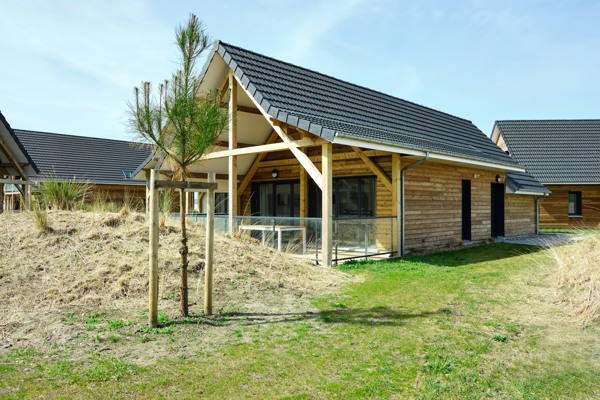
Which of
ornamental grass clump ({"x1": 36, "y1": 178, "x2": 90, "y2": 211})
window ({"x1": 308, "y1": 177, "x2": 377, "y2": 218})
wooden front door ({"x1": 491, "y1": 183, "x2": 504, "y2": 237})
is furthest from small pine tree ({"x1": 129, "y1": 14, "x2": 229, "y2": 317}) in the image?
wooden front door ({"x1": 491, "y1": 183, "x2": 504, "y2": 237})

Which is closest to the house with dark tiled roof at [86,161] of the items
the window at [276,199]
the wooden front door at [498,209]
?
the window at [276,199]

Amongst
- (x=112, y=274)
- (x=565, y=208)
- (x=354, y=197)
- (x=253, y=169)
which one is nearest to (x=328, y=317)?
(x=112, y=274)

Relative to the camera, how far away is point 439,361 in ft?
13.9

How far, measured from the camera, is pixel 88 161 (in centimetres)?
2425

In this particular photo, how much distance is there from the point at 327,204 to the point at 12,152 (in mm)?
11833

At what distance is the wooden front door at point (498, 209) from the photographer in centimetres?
1777

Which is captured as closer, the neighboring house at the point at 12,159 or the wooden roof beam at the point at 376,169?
the wooden roof beam at the point at 376,169

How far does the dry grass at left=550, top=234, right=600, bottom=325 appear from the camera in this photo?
593 cm

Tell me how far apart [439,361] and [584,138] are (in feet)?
95.6

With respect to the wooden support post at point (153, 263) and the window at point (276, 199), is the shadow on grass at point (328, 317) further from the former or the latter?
the window at point (276, 199)

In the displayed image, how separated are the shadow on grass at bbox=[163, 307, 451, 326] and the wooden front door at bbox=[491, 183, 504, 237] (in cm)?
1280

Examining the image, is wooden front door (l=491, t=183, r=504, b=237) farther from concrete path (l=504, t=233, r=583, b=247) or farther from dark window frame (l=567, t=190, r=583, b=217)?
dark window frame (l=567, t=190, r=583, b=217)

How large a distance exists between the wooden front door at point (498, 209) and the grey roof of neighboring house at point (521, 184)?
330 mm

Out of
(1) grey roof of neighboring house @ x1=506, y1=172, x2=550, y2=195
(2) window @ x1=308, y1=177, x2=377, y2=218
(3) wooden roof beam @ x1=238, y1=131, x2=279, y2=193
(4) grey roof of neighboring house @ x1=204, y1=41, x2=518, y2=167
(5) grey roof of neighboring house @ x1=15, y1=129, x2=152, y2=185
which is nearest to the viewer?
(4) grey roof of neighboring house @ x1=204, y1=41, x2=518, y2=167
